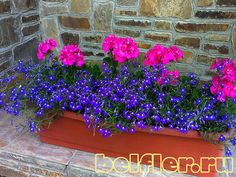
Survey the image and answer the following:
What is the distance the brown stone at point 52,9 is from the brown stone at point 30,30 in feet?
0.43

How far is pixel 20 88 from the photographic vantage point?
178cm

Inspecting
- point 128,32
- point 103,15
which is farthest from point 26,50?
point 128,32

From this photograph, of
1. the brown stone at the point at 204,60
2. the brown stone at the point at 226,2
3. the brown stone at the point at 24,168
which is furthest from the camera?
the brown stone at the point at 204,60

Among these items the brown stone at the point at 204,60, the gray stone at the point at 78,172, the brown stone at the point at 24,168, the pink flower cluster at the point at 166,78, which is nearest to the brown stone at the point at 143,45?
the brown stone at the point at 204,60

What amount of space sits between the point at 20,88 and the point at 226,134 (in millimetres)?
1282

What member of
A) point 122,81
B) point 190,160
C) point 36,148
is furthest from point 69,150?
point 190,160

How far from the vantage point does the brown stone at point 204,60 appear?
6.97 ft

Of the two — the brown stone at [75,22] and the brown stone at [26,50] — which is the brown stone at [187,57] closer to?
the brown stone at [75,22]

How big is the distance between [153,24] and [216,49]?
521 millimetres

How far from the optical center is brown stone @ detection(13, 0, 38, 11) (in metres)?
2.21

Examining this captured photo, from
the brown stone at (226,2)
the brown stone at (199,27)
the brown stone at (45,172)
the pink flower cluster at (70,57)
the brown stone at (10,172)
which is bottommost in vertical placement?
the brown stone at (10,172)

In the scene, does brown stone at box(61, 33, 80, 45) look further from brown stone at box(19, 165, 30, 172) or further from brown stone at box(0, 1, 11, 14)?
brown stone at box(19, 165, 30, 172)

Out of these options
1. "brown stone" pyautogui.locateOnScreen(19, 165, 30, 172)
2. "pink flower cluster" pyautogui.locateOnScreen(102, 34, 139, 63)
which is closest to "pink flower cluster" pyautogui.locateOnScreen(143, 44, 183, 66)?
"pink flower cluster" pyautogui.locateOnScreen(102, 34, 139, 63)

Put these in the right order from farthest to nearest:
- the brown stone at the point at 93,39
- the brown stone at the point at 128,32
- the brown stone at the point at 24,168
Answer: the brown stone at the point at 93,39
the brown stone at the point at 128,32
the brown stone at the point at 24,168
